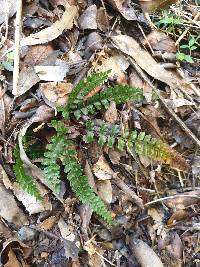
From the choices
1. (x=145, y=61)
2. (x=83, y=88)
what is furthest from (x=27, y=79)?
(x=145, y=61)

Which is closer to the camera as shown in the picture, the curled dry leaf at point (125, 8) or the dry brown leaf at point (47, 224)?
the dry brown leaf at point (47, 224)

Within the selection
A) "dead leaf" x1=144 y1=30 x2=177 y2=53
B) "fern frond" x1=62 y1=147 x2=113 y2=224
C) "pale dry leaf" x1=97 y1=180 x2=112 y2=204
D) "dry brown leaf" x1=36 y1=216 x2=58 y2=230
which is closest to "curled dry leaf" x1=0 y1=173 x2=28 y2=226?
"dry brown leaf" x1=36 y1=216 x2=58 y2=230

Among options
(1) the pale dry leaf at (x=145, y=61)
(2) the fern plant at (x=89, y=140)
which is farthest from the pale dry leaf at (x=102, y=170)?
(1) the pale dry leaf at (x=145, y=61)

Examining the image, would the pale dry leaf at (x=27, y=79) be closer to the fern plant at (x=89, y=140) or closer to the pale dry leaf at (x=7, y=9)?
the fern plant at (x=89, y=140)

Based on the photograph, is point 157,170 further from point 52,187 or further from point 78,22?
point 78,22

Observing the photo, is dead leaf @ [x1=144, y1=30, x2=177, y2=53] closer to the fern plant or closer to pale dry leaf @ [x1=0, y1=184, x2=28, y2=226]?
the fern plant

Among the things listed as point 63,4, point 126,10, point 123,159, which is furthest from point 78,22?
point 123,159

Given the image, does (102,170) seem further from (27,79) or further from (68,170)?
(27,79)
